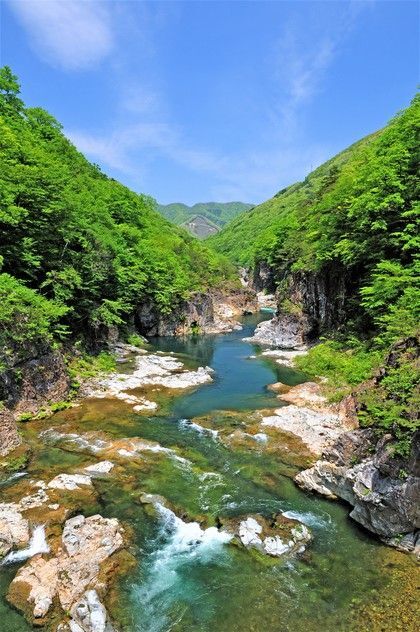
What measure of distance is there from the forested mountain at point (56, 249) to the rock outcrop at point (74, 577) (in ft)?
35.6

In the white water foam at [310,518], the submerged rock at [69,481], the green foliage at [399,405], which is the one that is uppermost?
the green foliage at [399,405]

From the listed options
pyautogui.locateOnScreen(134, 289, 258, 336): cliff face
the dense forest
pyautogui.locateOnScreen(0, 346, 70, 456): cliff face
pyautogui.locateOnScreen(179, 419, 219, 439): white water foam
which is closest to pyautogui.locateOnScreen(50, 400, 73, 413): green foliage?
pyautogui.locateOnScreen(0, 346, 70, 456): cliff face

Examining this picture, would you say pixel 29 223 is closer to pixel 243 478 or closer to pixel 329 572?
pixel 243 478

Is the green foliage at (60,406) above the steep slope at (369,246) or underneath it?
underneath

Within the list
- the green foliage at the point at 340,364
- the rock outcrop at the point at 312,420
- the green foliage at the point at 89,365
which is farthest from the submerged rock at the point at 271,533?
the green foliage at the point at 89,365

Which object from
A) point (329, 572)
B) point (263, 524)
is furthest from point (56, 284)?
point (329, 572)

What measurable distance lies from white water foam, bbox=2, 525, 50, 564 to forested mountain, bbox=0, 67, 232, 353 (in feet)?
32.7

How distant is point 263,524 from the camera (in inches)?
439

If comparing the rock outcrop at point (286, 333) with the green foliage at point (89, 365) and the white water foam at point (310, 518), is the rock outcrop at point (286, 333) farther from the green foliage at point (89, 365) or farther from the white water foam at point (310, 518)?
the white water foam at point (310, 518)

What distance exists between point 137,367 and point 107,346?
5.20m

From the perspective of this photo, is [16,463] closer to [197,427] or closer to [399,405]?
[197,427]

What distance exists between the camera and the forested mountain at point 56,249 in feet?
67.1

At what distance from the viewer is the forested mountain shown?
2047cm

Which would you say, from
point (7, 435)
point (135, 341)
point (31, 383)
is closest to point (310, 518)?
point (7, 435)
